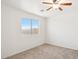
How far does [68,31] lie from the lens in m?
3.43

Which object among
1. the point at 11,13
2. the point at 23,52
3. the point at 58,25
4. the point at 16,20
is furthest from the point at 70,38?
the point at 11,13

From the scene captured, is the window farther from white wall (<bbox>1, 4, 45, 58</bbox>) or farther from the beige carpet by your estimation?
the beige carpet

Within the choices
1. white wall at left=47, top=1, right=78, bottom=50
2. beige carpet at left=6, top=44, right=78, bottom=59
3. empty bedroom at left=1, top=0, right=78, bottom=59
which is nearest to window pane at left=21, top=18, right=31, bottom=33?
empty bedroom at left=1, top=0, right=78, bottom=59

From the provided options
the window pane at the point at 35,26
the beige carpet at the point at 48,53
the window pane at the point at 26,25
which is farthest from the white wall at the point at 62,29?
the window pane at the point at 26,25

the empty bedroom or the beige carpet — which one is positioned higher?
the empty bedroom

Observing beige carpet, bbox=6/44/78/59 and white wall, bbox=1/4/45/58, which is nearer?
white wall, bbox=1/4/45/58

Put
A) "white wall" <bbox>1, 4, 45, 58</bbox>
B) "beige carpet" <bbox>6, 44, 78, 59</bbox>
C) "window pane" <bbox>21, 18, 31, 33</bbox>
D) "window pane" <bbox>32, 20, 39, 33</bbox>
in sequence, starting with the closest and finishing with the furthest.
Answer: "white wall" <bbox>1, 4, 45, 58</bbox> < "beige carpet" <bbox>6, 44, 78, 59</bbox> < "window pane" <bbox>21, 18, 31, 33</bbox> < "window pane" <bbox>32, 20, 39, 33</bbox>

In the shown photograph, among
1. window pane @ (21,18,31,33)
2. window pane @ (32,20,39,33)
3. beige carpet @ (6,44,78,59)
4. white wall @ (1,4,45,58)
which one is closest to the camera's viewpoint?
white wall @ (1,4,45,58)

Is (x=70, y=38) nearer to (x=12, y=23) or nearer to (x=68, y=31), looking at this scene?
(x=68, y=31)

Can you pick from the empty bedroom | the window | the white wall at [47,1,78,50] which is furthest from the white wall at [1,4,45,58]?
the white wall at [47,1,78,50]

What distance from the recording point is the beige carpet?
265 centimetres

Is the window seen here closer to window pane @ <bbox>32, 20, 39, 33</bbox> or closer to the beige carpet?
window pane @ <bbox>32, 20, 39, 33</bbox>

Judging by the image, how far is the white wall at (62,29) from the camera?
3.36 m

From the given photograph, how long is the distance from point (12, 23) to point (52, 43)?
1855mm
